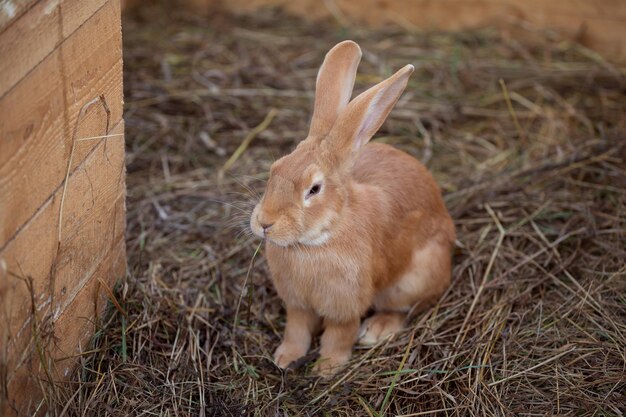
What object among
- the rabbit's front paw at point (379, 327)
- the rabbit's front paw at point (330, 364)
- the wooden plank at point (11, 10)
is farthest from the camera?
the rabbit's front paw at point (379, 327)

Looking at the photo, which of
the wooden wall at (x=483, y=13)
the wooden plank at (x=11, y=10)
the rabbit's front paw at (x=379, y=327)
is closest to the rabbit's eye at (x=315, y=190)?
the rabbit's front paw at (x=379, y=327)

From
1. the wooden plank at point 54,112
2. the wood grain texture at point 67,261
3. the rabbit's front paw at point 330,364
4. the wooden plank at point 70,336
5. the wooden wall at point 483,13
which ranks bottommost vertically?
the rabbit's front paw at point 330,364

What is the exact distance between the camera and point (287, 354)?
382cm

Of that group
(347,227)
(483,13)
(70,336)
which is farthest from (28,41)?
(483,13)

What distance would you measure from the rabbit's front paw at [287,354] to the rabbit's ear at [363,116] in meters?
0.93

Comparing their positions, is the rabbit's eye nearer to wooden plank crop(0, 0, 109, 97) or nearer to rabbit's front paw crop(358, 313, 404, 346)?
rabbit's front paw crop(358, 313, 404, 346)

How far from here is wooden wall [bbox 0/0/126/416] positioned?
8.66ft

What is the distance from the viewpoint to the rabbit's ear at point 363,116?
337 centimetres

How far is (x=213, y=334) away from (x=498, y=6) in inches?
147

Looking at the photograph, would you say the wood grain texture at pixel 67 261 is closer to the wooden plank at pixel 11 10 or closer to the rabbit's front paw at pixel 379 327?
the wooden plank at pixel 11 10

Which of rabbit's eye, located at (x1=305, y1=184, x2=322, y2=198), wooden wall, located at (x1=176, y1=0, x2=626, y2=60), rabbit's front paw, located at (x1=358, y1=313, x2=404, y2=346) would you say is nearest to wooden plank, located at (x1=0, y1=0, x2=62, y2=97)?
rabbit's eye, located at (x1=305, y1=184, x2=322, y2=198)

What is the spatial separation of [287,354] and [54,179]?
1.40 metres

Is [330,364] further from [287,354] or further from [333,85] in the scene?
[333,85]

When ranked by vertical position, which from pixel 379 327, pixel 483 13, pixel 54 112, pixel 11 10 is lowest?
pixel 379 327
